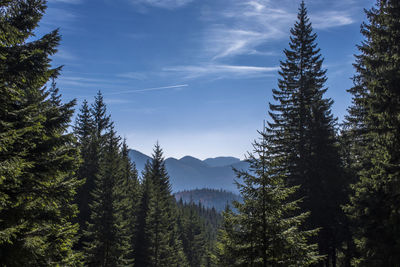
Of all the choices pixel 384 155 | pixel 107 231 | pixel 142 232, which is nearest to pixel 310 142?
pixel 384 155

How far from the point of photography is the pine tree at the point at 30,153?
814 cm

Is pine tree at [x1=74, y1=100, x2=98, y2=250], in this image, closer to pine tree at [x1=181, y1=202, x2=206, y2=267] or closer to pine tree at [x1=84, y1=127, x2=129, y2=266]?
pine tree at [x1=84, y1=127, x2=129, y2=266]

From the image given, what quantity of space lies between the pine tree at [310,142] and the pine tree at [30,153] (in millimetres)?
14182

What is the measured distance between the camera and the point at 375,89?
40.1 feet

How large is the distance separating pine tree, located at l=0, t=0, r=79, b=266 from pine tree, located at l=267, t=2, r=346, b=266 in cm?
1418

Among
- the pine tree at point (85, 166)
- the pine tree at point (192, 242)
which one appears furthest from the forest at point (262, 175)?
the pine tree at point (192, 242)

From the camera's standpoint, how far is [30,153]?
32.0ft

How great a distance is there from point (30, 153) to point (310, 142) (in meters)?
19.3

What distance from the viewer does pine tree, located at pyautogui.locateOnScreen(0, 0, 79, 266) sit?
814 cm

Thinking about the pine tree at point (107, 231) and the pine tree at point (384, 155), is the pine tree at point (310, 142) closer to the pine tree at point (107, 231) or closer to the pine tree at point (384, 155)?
the pine tree at point (384, 155)

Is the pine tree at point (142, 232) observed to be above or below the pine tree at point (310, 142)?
below

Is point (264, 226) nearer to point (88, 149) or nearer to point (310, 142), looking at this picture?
point (310, 142)

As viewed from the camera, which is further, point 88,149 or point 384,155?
point 88,149

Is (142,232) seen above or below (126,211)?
below
